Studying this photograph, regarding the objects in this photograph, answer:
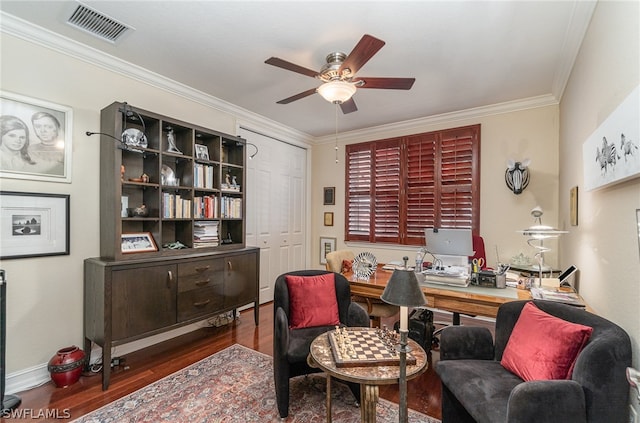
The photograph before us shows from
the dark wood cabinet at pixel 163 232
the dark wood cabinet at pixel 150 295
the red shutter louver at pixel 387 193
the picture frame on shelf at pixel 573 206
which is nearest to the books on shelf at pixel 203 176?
the dark wood cabinet at pixel 163 232

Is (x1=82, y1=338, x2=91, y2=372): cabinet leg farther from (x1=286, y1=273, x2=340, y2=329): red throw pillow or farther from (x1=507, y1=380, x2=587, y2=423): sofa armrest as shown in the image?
(x1=507, y1=380, x2=587, y2=423): sofa armrest

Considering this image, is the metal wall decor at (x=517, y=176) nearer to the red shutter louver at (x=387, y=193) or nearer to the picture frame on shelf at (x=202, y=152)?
the red shutter louver at (x=387, y=193)

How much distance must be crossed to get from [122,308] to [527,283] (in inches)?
129

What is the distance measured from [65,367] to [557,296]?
3.60 metres

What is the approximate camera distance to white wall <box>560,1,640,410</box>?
1323mm

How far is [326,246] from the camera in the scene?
506 cm

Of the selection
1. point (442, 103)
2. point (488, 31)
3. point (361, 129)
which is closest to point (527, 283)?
point (488, 31)

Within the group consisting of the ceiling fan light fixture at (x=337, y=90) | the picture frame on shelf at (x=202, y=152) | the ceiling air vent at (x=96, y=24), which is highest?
the ceiling air vent at (x=96, y=24)

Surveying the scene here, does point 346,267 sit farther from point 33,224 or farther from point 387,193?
point 33,224

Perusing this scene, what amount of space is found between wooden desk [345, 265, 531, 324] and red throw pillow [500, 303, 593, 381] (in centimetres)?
38

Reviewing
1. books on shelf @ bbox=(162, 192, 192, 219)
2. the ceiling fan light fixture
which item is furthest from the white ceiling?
books on shelf @ bbox=(162, 192, 192, 219)

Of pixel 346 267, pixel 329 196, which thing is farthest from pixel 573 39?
pixel 329 196

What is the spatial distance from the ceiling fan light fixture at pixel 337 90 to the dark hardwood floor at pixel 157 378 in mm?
2313

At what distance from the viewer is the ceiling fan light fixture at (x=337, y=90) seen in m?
2.25
